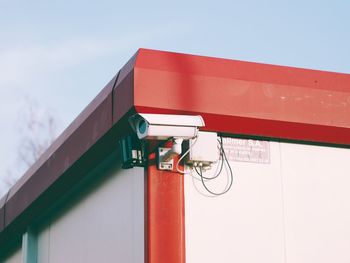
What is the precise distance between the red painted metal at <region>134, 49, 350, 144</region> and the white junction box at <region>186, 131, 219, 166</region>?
141mm

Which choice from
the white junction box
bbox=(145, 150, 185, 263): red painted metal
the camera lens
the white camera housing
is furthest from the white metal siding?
the white camera housing

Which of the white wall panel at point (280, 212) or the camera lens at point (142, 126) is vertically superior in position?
the camera lens at point (142, 126)

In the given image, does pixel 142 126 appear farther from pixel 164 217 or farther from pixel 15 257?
pixel 15 257

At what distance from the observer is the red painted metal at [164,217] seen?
8094 mm

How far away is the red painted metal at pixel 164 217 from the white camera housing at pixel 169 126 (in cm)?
55

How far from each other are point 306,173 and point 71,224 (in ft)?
10.3

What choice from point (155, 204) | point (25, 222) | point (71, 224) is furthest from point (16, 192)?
point (155, 204)

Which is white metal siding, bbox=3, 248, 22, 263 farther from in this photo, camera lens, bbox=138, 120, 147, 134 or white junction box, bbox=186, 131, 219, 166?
camera lens, bbox=138, 120, 147, 134

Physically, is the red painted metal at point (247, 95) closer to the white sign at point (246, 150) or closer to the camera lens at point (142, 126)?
the white sign at point (246, 150)

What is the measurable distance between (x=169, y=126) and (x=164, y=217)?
879 millimetres

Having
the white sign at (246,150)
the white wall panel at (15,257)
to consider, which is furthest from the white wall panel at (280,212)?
the white wall panel at (15,257)

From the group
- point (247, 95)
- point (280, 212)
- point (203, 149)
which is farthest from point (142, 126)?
point (280, 212)

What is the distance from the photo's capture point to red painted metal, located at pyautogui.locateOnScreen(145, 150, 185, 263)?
26.6ft

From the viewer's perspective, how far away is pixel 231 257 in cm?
832
